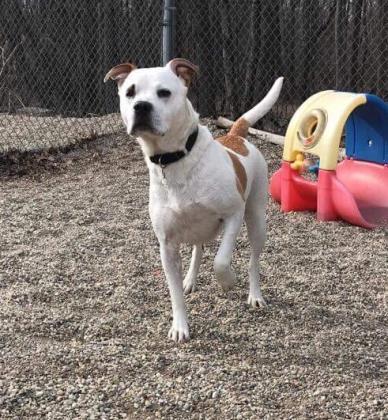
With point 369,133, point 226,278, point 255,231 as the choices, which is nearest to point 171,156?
point 226,278

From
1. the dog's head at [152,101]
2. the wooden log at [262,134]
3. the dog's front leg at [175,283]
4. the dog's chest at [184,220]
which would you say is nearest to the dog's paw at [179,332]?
the dog's front leg at [175,283]

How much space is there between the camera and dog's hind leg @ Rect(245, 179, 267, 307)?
3.55 metres

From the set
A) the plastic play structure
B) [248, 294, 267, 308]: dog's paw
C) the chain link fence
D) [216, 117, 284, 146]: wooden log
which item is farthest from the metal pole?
[248, 294, 267, 308]: dog's paw

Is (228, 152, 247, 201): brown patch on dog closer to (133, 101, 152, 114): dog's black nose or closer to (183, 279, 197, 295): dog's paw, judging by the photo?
(133, 101, 152, 114): dog's black nose

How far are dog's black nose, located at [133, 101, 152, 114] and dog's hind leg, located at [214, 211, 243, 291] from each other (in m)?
0.69

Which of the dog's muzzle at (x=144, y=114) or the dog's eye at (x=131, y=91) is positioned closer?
the dog's muzzle at (x=144, y=114)

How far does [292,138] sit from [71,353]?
3094mm

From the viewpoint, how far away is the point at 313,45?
759cm

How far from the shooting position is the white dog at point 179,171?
286 centimetres

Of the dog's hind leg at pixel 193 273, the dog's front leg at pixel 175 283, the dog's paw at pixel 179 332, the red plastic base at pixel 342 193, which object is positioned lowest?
the red plastic base at pixel 342 193

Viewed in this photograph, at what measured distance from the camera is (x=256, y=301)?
3.55 m

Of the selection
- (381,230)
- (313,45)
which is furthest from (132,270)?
(313,45)

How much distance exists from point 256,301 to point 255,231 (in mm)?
395

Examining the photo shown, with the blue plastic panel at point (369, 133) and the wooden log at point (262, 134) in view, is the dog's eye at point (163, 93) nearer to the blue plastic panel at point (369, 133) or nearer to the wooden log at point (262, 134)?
the blue plastic panel at point (369, 133)
